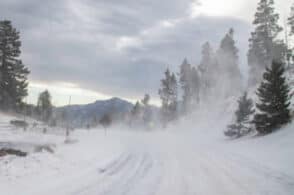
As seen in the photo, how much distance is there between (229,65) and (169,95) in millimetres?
20326

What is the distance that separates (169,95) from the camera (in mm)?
84688

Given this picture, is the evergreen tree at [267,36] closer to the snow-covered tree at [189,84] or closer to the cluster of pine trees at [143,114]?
the snow-covered tree at [189,84]

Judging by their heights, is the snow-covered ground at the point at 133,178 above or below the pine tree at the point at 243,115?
below

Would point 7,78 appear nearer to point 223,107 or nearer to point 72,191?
point 223,107

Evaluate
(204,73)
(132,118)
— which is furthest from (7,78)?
(132,118)

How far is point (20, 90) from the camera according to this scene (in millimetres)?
55531

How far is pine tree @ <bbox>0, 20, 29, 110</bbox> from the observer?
53.1 meters

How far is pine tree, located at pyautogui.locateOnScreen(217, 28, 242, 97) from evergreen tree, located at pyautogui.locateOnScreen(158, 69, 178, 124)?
651 inches

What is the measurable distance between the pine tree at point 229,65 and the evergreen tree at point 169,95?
16.5 metres

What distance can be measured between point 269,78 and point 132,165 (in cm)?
1826

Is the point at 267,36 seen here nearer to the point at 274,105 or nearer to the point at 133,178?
the point at 274,105

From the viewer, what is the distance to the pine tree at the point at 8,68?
53.1 metres

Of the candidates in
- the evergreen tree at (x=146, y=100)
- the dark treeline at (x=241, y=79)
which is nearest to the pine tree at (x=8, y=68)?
the dark treeline at (x=241, y=79)

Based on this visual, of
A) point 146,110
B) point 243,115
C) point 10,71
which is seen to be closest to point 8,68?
point 10,71
